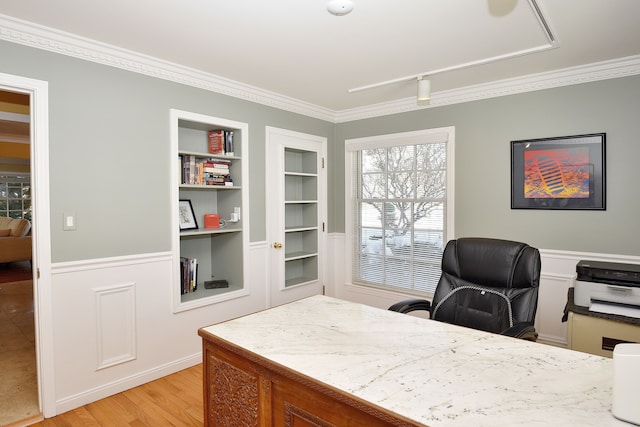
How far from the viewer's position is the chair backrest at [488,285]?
2.09m

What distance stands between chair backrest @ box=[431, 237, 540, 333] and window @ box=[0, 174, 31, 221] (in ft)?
34.1

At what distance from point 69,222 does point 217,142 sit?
4.65ft

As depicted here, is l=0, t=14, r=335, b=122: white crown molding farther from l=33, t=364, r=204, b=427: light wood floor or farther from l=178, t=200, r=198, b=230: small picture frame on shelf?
l=33, t=364, r=204, b=427: light wood floor

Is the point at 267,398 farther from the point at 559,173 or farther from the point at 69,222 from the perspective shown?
the point at 559,173

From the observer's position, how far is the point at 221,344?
160 cm

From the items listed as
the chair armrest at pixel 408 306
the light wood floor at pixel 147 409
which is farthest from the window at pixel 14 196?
the chair armrest at pixel 408 306

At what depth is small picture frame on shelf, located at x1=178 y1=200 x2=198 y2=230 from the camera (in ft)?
11.1

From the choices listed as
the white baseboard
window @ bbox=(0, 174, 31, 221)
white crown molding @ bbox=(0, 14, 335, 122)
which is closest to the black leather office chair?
the white baseboard

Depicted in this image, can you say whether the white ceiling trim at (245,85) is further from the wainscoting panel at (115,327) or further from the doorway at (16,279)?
the wainscoting panel at (115,327)

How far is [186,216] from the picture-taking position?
344 cm

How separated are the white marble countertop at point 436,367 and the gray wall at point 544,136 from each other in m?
2.07

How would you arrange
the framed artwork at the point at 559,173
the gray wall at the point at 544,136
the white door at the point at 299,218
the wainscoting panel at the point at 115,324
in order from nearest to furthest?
the wainscoting panel at the point at 115,324
the gray wall at the point at 544,136
the framed artwork at the point at 559,173
the white door at the point at 299,218

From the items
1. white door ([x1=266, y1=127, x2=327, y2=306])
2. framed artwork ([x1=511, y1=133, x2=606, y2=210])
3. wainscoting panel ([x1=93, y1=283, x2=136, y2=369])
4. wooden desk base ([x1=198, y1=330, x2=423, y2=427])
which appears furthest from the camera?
white door ([x1=266, y1=127, x2=327, y2=306])

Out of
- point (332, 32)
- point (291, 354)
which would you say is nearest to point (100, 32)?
point (332, 32)
